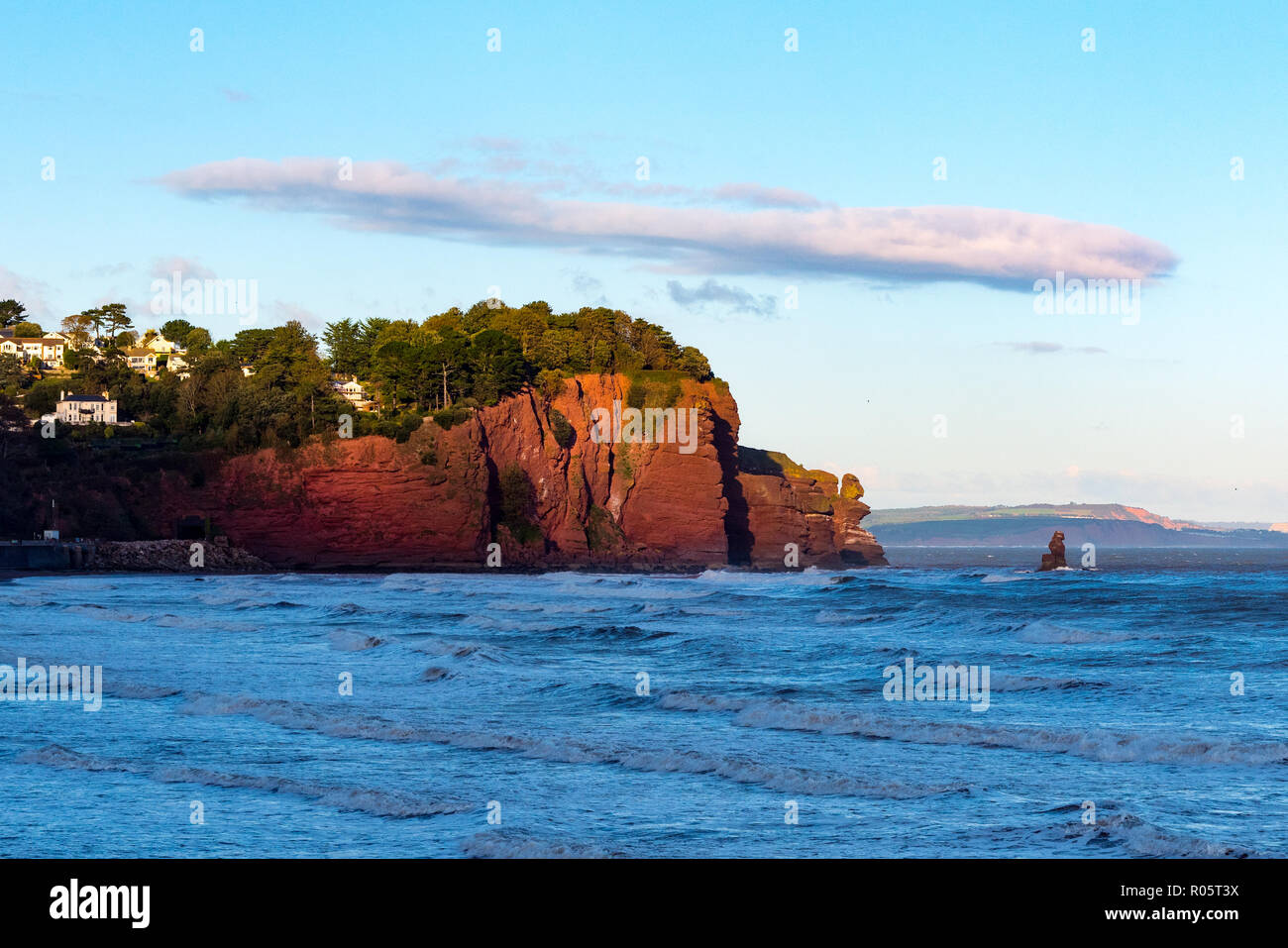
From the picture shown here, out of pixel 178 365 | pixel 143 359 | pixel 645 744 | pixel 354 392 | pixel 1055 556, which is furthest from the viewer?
pixel 143 359

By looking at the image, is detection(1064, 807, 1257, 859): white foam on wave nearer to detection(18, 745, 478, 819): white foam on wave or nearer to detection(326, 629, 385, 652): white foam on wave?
detection(18, 745, 478, 819): white foam on wave

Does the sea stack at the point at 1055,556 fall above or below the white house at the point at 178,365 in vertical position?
below

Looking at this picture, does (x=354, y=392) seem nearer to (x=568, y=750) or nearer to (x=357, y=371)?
(x=357, y=371)

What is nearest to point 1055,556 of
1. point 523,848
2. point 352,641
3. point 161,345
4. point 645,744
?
point 352,641

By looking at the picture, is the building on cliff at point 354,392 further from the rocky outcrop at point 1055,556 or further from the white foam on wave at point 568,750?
the white foam on wave at point 568,750

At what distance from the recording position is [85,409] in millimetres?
104750

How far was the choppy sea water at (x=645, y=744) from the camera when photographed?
38.4 ft

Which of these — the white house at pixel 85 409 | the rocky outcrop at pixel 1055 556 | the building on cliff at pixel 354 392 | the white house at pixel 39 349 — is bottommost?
the rocky outcrop at pixel 1055 556

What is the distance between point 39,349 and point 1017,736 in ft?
460

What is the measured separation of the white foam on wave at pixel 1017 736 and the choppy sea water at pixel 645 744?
0.07 m

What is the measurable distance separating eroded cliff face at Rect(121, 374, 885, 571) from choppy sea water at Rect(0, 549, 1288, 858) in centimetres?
4937

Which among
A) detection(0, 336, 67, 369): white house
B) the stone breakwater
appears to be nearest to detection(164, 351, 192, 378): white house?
detection(0, 336, 67, 369): white house

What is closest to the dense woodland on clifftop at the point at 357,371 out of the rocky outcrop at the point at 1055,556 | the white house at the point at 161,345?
the white house at the point at 161,345

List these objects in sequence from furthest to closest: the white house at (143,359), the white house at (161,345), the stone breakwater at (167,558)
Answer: the white house at (161,345)
the white house at (143,359)
the stone breakwater at (167,558)
